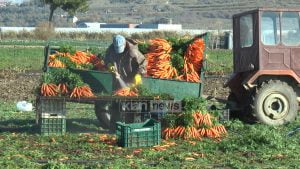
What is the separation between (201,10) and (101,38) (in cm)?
5689

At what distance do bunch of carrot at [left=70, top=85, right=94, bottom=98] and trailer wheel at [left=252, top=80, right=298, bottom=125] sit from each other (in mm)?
→ 3731

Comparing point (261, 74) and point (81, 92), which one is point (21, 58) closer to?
point (81, 92)

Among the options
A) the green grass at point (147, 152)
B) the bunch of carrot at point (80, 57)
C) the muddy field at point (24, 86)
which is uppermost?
the bunch of carrot at point (80, 57)

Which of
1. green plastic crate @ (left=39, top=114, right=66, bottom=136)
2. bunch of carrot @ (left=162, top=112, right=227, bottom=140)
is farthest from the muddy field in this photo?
bunch of carrot @ (left=162, top=112, right=227, bottom=140)

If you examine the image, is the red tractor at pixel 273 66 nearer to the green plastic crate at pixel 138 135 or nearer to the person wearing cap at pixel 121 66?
the person wearing cap at pixel 121 66

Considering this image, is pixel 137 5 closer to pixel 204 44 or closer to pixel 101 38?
pixel 101 38

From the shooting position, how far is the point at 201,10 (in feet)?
375

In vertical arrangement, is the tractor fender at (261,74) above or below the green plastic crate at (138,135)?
above

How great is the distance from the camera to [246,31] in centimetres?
1617

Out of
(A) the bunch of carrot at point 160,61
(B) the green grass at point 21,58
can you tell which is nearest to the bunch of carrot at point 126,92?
(A) the bunch of carrot at point 160,61

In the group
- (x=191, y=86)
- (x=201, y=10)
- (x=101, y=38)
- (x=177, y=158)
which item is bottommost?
(x=177, y=158)

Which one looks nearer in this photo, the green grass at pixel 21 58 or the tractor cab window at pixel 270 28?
the tractor cab window at pixel 270 28

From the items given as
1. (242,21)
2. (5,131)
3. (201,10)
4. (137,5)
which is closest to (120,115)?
(5,131)

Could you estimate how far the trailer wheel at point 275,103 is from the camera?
15375 millimetres
